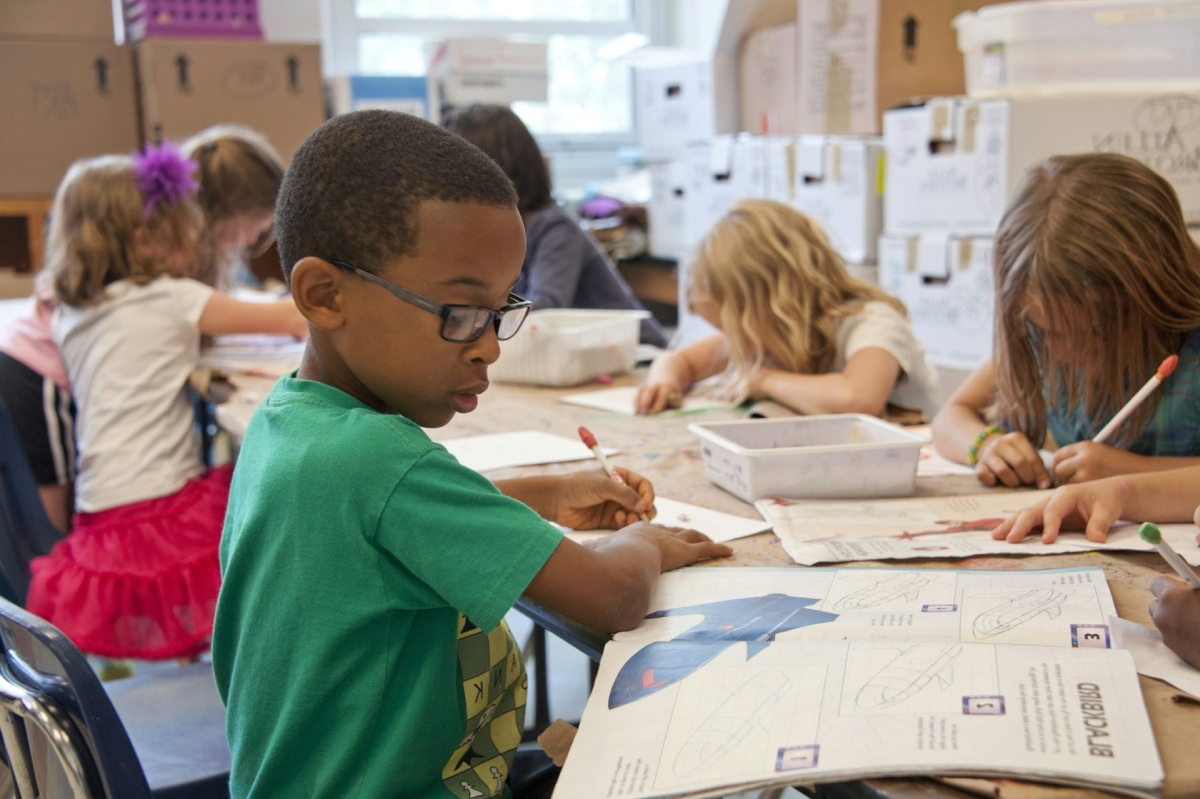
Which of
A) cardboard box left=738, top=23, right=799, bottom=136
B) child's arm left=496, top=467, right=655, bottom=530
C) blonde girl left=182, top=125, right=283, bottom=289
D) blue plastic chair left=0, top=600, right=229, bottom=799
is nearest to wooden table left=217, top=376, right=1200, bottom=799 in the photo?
child's arm left=496, top=467, right=655, bottom=530

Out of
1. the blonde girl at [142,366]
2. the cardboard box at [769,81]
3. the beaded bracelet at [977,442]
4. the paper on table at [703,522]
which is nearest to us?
the paper on table at [703,522]

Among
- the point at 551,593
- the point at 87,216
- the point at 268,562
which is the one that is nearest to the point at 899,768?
the point at 551,593

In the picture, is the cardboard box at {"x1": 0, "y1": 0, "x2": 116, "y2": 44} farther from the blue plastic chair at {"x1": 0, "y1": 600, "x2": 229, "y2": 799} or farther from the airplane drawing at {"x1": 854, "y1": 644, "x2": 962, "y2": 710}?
the airplane drawing at {"x1": 854, "y1": 644, "x2": 962, "y2": 710}

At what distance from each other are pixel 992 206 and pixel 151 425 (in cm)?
179

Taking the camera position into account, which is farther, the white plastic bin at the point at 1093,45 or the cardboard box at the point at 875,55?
the cardboard box at the point at 875,55

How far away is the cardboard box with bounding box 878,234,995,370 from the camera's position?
2.50 m

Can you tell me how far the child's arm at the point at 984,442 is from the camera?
4.11ft

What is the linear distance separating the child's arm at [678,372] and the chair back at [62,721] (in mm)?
1053

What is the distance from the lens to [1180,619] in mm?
745

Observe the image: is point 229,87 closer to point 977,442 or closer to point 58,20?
point 58,20

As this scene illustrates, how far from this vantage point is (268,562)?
800 millimetres

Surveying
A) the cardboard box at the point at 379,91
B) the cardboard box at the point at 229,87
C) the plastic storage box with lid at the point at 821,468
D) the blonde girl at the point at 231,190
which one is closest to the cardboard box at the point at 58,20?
the cardboard box at the point at 229,87

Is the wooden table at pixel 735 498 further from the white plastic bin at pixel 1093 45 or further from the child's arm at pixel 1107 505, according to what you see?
the white plastic bin at pixel 1093 45

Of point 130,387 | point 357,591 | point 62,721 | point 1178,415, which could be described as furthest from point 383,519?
point 130,387
